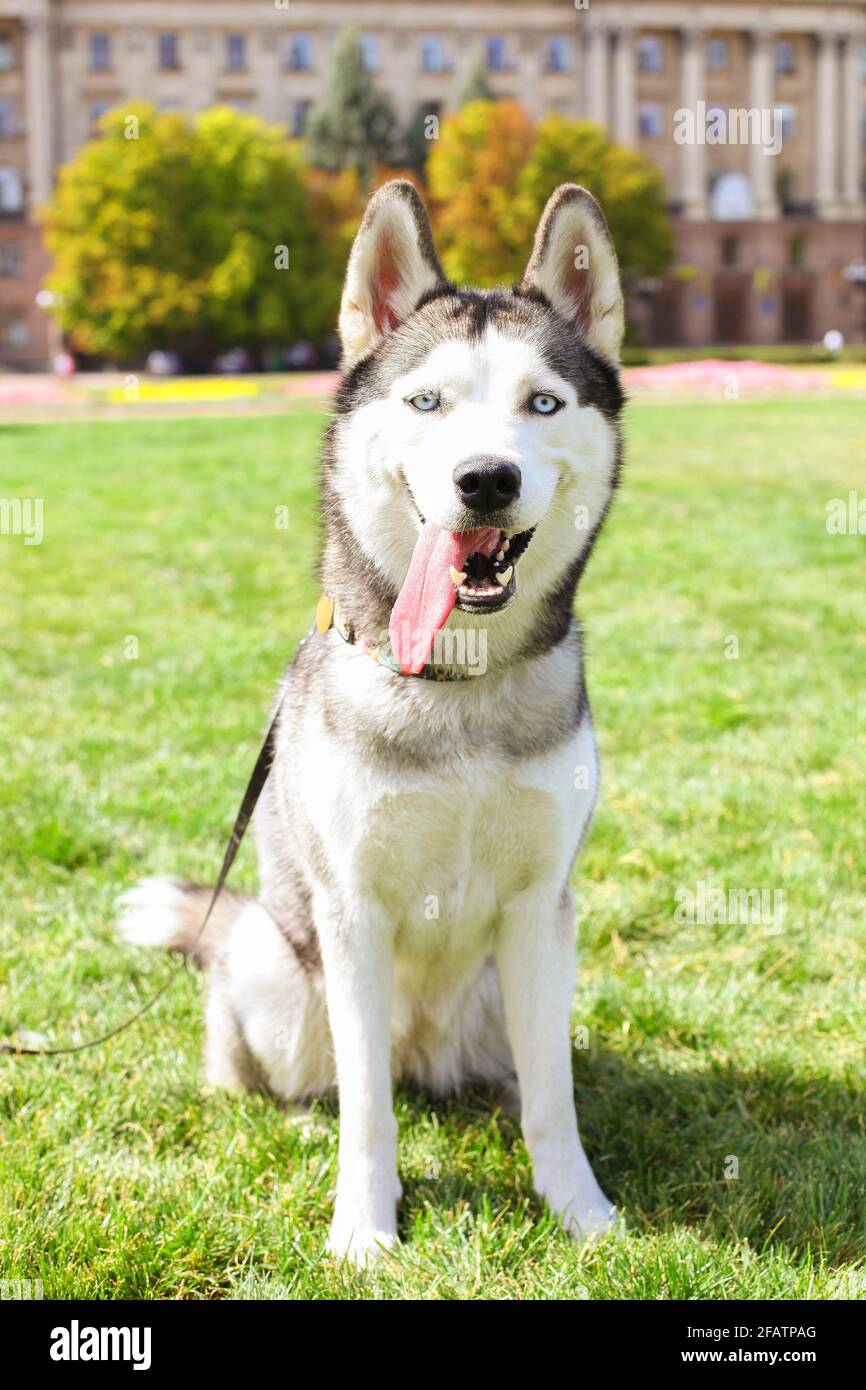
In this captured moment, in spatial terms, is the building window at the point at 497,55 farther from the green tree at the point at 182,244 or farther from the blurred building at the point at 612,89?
the green tree at the point at 182,244

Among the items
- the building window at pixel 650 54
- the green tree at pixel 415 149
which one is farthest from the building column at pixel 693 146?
the green tree at pixel 415 149

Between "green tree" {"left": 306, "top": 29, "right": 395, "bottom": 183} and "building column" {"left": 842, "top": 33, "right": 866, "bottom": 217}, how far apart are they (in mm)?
27100

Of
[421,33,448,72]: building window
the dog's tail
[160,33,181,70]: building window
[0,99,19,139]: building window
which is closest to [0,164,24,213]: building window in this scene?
[0,99,19,139]: building window

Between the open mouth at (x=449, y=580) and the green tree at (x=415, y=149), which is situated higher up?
the green tree at (x=415, y=149)

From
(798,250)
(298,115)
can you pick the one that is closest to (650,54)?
(798,250)

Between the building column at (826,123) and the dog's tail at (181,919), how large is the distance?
78.2 metres

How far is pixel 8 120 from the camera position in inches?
2768

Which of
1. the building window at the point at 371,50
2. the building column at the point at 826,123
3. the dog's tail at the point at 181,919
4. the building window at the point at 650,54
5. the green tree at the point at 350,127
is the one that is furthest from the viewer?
the building column at the point at 826,123

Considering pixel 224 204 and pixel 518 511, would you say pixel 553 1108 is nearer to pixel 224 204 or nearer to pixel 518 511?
pixel 518 511

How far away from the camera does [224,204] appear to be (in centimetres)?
5300

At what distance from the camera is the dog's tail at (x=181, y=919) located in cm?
380

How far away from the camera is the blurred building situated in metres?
70.0

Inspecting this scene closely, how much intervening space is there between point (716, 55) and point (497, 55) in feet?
41.5

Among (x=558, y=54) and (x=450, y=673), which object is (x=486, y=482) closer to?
(x=450, y=673)
